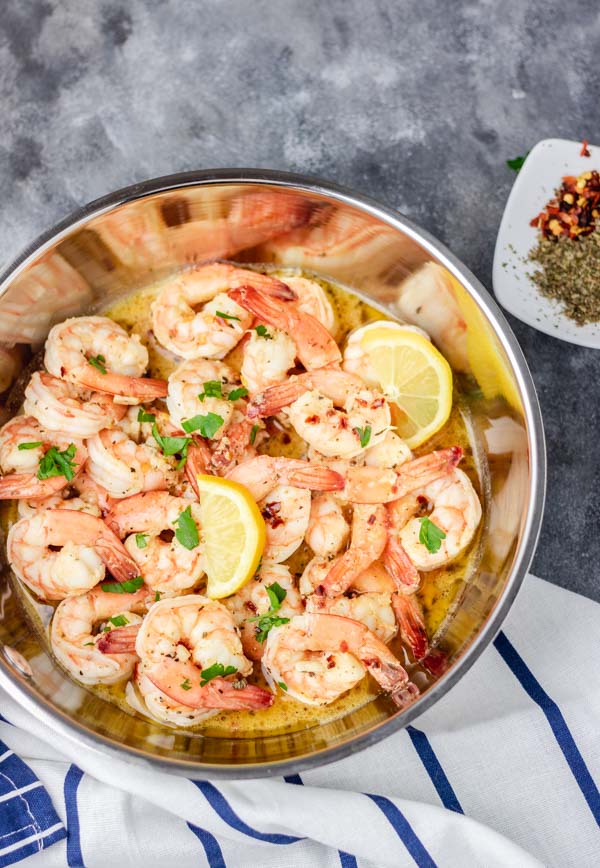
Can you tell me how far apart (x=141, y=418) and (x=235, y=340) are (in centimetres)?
42

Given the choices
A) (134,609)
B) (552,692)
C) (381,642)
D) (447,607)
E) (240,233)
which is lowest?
(552,692)

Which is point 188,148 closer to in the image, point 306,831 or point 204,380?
point 204,380

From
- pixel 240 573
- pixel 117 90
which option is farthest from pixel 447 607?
pixel 117 90

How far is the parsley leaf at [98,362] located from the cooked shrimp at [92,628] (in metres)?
0.73

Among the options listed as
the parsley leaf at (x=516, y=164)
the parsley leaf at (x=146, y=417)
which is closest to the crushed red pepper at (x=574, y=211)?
the parsley leaf at (x=516, y=164)

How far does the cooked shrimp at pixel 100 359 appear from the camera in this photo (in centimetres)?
291

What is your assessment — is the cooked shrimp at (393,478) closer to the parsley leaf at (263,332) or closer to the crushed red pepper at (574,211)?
the parsley leaf at (263,332)

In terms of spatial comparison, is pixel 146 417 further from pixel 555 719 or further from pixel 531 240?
pixel 555 719

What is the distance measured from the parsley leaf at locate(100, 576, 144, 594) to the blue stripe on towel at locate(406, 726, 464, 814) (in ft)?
3.45

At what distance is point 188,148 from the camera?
3447mm

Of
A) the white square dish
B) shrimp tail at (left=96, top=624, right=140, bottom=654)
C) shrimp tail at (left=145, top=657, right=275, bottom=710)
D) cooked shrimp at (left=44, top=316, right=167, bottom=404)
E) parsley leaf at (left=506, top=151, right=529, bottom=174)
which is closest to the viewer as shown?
shrimp tail at (left=145, top=657, right=275, bottom=710)

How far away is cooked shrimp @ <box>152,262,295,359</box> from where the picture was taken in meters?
3.00

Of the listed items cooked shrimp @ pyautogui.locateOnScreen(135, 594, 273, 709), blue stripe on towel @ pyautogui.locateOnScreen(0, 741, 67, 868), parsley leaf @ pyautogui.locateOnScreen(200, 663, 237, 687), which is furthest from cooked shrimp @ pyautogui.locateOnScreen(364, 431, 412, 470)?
blue stripe on towel @ pyautogui.locateOnScreen(0, 741, 67, 868)

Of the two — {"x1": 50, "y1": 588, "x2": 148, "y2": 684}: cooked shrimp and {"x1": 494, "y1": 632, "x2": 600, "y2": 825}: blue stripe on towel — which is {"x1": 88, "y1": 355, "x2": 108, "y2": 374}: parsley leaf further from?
{"x1": 494, "y1": 632, "x2": 600, "y2": 825}: blue stripe on towel
